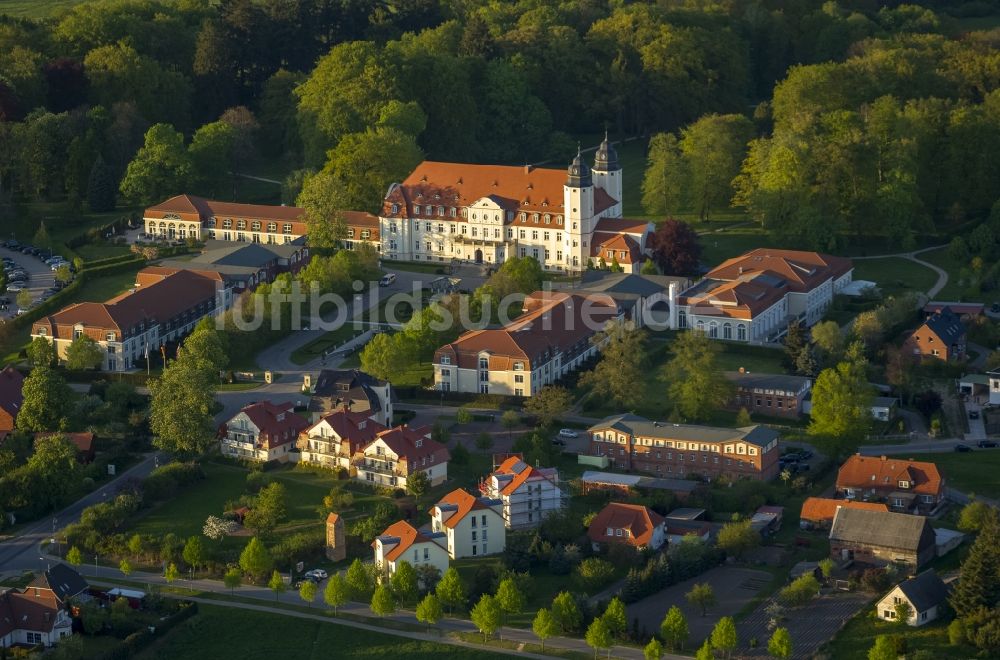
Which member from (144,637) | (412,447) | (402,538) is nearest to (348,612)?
(402,538)

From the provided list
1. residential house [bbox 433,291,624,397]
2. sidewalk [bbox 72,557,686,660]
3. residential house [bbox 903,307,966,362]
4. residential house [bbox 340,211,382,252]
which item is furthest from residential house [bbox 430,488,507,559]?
residential house [bbox 340,211,382,252]

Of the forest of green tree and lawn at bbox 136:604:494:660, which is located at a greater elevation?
the forest of green tree

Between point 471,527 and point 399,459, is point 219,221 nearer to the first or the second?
point 399,459

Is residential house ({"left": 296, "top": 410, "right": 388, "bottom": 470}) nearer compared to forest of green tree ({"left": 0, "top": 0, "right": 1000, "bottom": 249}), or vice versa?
residential house ({"left": 296, "top": 410, "right": 388, "bottom": 470})

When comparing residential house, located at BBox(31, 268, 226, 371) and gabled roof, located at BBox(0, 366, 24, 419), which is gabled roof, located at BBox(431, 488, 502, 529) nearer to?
gabled roof, located at BBox(0, 366, 24, 419)

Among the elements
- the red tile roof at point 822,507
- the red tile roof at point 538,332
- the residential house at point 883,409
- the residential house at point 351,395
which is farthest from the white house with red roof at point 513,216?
the red tile roof at point 822,507

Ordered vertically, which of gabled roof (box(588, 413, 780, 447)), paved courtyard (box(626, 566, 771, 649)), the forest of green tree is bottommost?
paved courtyard (box(626, 566, 771, 649))

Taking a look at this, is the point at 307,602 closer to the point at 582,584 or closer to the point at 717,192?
the point at 582,584
